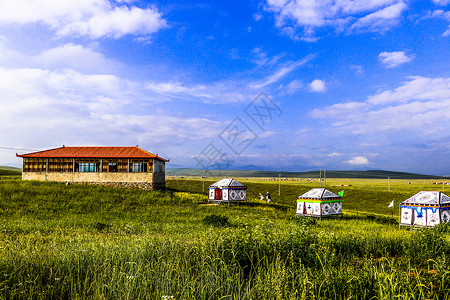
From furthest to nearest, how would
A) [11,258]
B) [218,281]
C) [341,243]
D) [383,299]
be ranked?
[341,243]
[11,258]
[218,281]
[383,299]

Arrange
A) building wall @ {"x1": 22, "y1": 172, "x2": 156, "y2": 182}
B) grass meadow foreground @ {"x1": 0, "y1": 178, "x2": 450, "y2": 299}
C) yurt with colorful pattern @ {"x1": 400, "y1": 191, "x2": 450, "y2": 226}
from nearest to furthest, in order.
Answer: grass meadow foreground @ {"x1": 0, "y1": 178, "x2": 450, "y2": 299}
yurt with colorful pattern @ {"x1": 400, "y1": 191, "x2": 450, "y2": 226}
building wall @ {"x1": 22, "y1": 172, "x2": 156, "y2": 182}

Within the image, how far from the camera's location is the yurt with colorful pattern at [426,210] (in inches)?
659

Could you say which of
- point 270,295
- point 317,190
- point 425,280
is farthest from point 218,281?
point 317,190

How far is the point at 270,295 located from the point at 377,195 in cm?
4836

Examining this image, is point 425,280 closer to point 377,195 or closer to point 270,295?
point 270,295

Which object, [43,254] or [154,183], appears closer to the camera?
[43,254]

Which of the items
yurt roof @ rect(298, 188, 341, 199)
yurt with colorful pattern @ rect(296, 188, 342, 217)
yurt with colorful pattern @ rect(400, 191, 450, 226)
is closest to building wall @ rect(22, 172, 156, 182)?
yurt with colorful pattern @ rect(296, 188, 342, 217)

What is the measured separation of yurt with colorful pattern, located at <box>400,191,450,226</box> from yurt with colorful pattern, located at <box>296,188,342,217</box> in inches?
217

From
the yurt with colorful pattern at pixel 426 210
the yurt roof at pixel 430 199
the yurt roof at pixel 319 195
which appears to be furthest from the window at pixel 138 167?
the yurt roof at pixel 430 199

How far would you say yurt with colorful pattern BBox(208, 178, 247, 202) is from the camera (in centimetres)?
2890

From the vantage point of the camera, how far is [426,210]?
17125 millimetres

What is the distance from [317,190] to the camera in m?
23.2

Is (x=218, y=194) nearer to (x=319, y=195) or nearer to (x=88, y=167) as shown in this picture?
(x=319, y=195)

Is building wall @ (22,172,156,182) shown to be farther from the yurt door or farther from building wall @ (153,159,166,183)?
the yurt door
